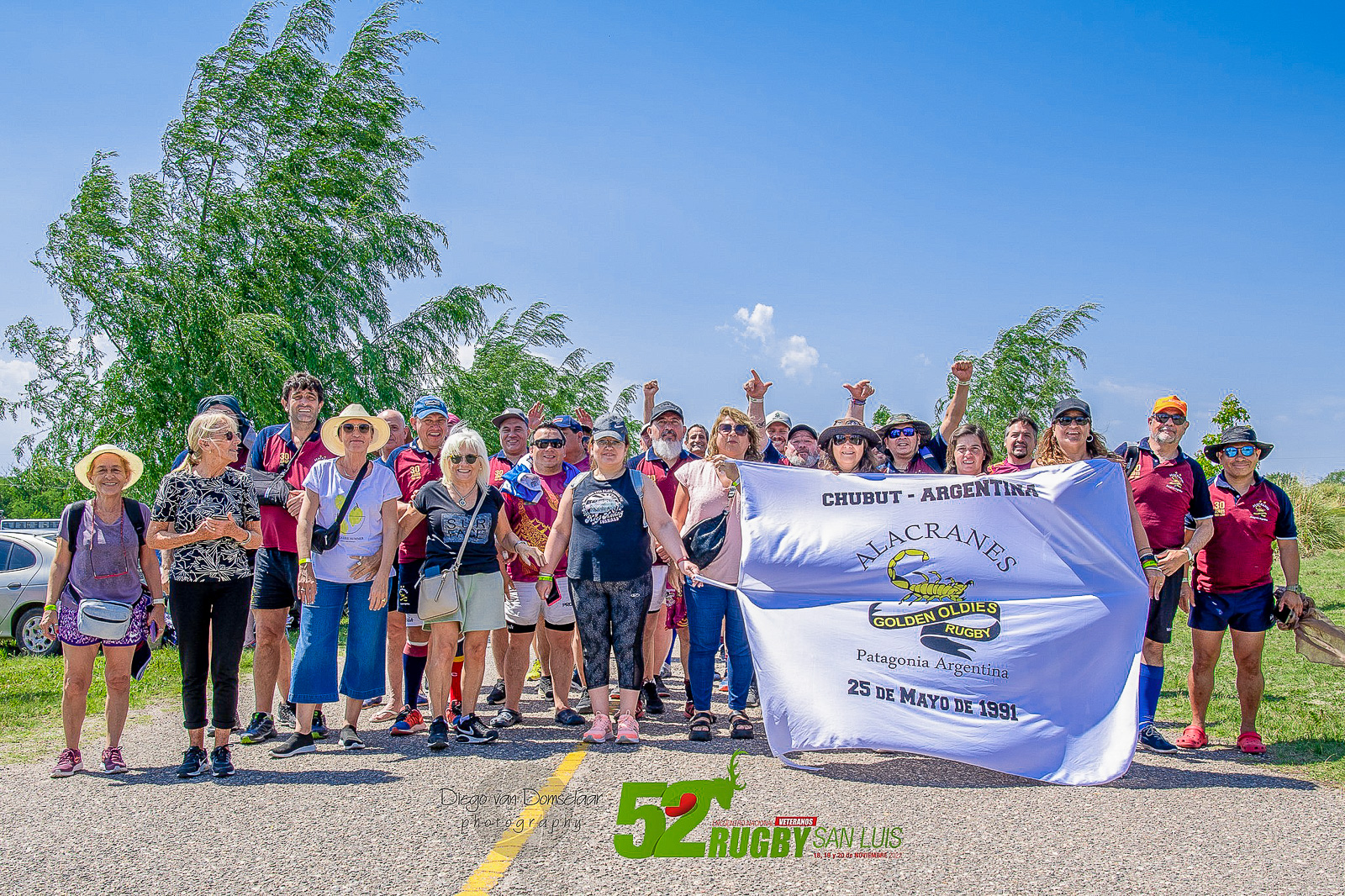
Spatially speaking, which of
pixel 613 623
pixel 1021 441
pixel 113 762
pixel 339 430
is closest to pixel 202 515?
pixel 339 430

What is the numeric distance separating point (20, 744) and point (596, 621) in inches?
164

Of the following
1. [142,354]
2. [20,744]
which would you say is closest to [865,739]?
[20,744]

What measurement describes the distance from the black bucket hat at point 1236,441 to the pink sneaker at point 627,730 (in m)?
4.35

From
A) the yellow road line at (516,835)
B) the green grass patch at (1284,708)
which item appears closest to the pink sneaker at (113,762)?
the yellow road line at (516,835)

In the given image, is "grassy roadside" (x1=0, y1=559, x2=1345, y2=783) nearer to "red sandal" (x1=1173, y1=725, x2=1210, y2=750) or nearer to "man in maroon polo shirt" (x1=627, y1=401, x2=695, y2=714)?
"red sandal" (x1=1173, y1=725, x2=1210, y2=750)

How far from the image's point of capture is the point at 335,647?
5918mm

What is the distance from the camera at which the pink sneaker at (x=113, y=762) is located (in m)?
5.35

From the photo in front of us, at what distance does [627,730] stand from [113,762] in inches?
124

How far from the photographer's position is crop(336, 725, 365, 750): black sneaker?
5.87 m

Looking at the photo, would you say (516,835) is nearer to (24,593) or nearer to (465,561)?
(465,561)

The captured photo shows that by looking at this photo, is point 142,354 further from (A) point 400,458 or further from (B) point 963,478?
(B) point 963,478

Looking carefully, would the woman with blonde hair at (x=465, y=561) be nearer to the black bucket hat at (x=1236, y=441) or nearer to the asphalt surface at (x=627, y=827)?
the asphalt surface at (x=627, y=827)

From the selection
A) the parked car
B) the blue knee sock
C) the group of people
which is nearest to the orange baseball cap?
the group of people

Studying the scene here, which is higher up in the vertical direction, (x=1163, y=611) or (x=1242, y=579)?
(x=1242, y=579)
